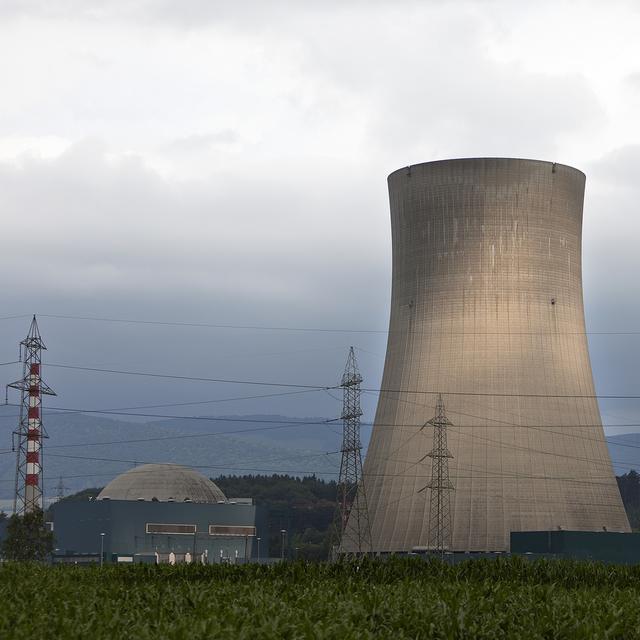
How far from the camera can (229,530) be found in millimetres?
75562

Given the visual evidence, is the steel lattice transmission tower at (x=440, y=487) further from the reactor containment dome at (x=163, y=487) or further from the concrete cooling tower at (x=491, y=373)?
the reactor containment dome at (x=163, y=487)

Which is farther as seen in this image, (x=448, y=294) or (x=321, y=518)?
(x=321, y=518)

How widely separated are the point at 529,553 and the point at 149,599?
83.7 ft

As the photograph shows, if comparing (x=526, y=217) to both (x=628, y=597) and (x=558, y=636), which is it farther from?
(x=558, y=636)

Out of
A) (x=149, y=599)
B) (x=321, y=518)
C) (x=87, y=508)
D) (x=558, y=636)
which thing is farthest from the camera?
(x=321, y=518)

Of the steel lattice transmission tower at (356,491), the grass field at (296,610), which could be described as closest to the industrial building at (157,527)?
the steel lattice transmission tower at (356,491)

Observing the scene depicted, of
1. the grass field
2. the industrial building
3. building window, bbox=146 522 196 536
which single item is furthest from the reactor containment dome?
the grass field

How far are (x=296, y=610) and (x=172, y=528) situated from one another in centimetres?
5703

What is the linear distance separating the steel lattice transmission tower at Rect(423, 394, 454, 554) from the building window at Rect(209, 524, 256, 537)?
32242 mm

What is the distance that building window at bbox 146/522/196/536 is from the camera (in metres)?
72.1

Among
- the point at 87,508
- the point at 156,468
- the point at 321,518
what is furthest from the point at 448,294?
the point at 321,518

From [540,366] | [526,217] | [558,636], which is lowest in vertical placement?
[558,636]

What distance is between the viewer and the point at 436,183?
A: 144 feet

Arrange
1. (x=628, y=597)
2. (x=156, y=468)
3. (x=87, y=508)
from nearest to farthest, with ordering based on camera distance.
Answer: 1. (x=628, y=597)
2. (x=87, y=508)
3. (x=156, y=468)
